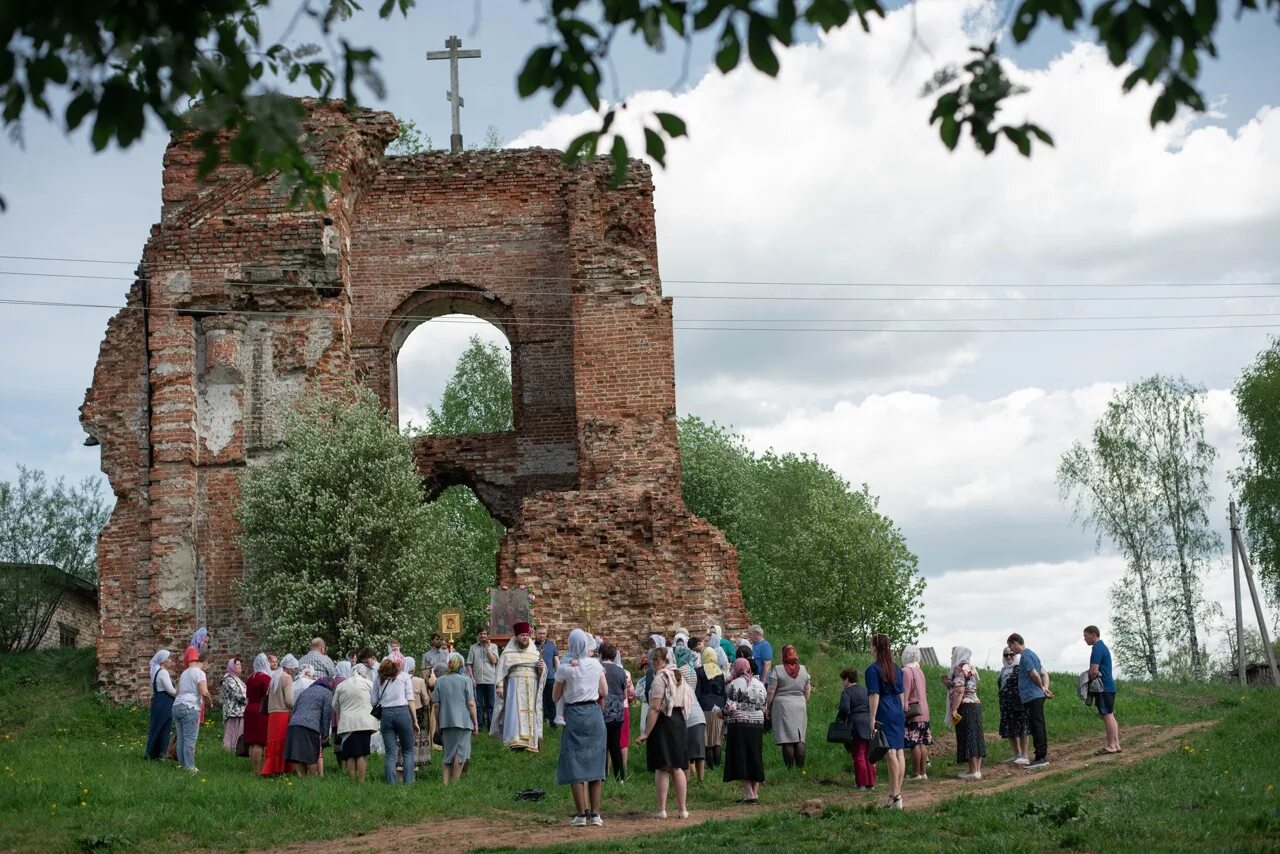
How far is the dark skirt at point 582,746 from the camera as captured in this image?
498 inches

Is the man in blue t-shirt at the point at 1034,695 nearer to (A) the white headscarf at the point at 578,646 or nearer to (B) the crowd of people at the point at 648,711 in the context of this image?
(B) the crowd of people at the point at 648,711

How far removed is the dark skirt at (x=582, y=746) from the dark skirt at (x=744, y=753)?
1876 millimetres

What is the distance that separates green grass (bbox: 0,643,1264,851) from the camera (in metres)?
11.1

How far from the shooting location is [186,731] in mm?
15875

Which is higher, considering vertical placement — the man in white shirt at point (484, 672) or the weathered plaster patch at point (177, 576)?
the weathered plaster patch at point (177, 576)

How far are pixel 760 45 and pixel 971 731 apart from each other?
35.2ft

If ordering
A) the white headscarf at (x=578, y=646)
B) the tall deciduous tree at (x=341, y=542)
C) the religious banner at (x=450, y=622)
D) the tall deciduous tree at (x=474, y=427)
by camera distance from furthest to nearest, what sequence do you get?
the tall deciduous tree at (x=474, y=427) < the tall deciduous tree at (x=341, y=542) < the religious banner at (x=450, y=622) < the white headscarf at (x=578, y=646)

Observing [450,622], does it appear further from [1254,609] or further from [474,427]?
[474,427]

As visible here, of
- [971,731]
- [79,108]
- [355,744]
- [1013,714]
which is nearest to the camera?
[79,108]

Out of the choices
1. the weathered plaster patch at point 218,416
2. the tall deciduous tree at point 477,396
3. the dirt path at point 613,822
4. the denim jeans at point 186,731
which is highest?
the tall deciduous tree at point 477,396

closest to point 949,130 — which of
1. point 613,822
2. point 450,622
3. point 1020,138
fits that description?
point 1020,138

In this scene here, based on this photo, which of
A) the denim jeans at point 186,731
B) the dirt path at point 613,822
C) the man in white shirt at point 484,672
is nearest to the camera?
the dirt path at point 613,822

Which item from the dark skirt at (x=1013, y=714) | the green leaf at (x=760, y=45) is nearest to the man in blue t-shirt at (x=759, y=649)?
the dark skirt at (x=1013, y=714)

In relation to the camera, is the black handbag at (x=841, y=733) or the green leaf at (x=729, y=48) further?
the black handbag at (x=841, y=733)
